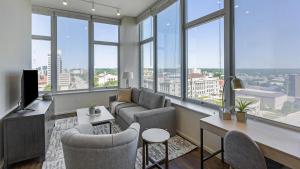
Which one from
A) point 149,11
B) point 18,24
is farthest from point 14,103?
point 149,11

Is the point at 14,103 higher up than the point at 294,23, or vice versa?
the point at 294,23

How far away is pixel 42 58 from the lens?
4.59 m

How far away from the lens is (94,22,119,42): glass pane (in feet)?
17.6

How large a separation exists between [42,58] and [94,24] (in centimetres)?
191

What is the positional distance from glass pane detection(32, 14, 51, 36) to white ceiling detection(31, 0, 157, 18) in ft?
1.12

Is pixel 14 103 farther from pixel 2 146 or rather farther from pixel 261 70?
pixel 261 70

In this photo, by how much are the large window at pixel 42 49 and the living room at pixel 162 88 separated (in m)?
0.03

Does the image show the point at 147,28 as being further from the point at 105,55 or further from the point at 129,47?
the point at 105,55

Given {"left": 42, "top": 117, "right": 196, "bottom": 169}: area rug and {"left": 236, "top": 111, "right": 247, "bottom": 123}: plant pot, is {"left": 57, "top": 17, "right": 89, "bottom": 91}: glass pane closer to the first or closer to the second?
{"left": 42, "top": 117, "right": 196, "bottom": 169}: area rug

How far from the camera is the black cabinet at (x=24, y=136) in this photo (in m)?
2.20

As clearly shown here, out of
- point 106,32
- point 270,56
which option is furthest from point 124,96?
point 270,56

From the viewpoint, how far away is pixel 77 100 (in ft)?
16.4

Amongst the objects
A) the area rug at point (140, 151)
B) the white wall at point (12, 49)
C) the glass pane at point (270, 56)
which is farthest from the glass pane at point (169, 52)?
the white wall at point (12, 49)

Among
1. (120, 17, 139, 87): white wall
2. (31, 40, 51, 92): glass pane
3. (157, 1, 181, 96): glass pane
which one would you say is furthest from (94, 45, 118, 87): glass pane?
(157, 1, 181, 96): glass pane
